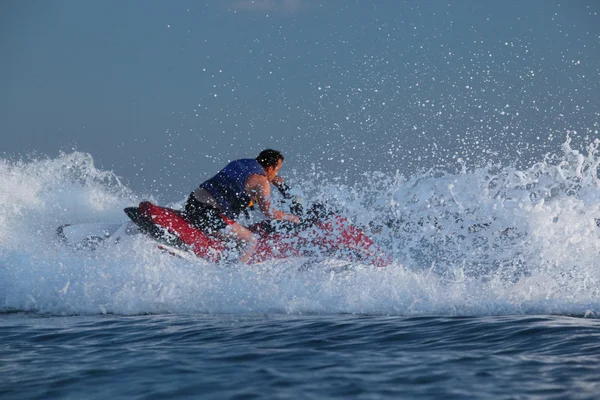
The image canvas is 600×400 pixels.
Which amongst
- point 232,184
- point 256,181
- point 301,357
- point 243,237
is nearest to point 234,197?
point 232,184

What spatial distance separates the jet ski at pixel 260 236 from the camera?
297 inches

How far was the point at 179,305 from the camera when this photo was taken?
21.7ft

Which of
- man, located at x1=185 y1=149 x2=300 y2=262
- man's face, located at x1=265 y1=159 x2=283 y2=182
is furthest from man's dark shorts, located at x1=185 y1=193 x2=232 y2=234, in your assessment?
man's face, located at x1=265 y1=159 x2=283 y2=182

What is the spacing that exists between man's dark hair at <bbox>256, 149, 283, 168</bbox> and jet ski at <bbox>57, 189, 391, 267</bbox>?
580 mm

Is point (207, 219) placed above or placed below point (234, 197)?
below

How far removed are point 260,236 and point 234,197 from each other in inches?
21.0

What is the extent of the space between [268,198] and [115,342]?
3.04 meters

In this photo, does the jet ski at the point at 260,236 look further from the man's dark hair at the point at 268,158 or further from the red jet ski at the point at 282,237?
the man's dark hair at the point at 268,158

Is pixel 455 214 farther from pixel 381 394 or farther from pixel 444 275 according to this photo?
pixel 381 394

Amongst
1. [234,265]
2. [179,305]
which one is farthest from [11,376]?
[234,265]

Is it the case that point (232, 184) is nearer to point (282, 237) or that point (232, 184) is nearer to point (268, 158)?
point (268, 158)

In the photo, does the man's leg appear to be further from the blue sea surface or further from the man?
the blue sea surface

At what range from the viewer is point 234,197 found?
7.75 meters

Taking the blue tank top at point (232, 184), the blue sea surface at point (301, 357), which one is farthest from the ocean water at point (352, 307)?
the blue tank top at point (232, 184)
